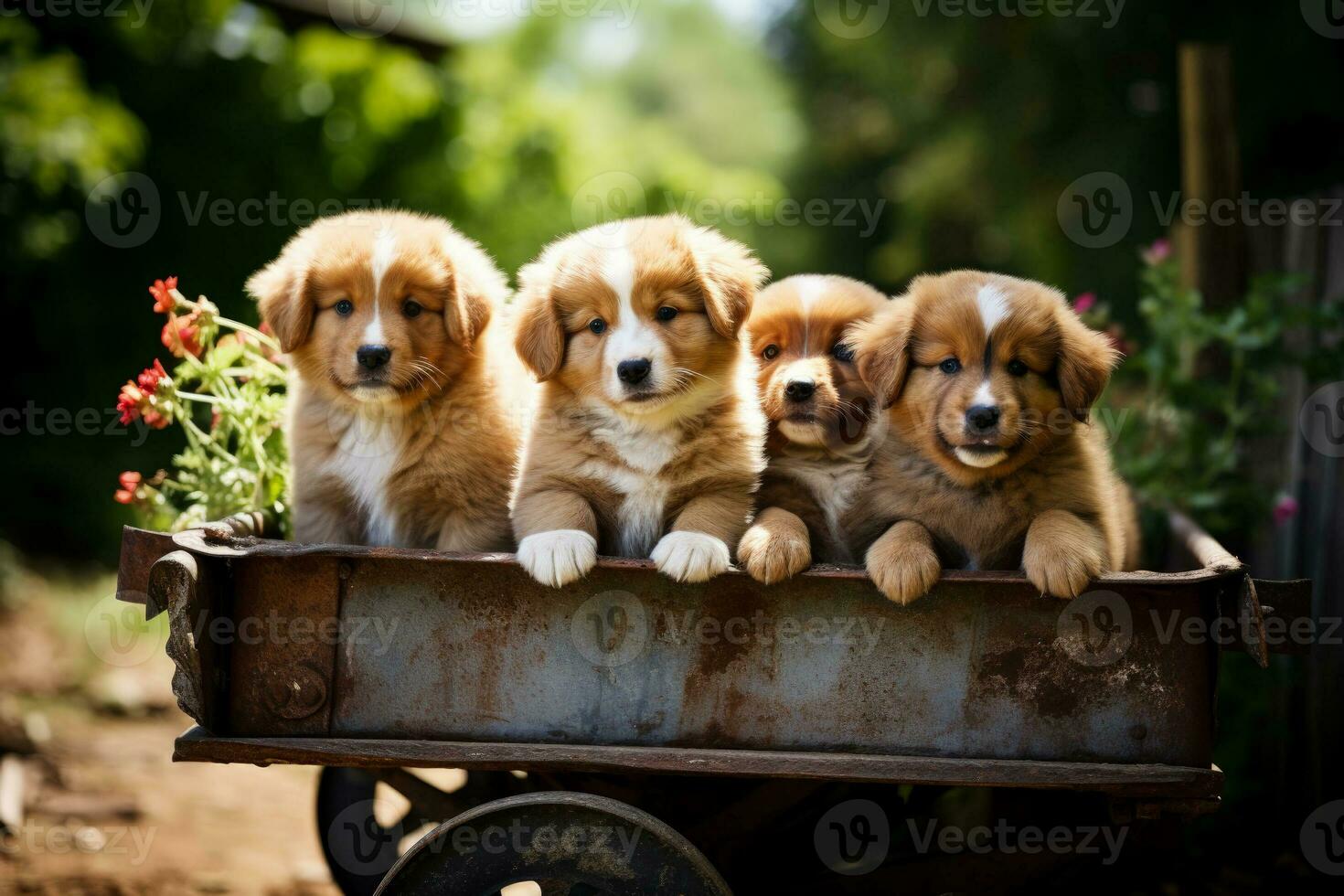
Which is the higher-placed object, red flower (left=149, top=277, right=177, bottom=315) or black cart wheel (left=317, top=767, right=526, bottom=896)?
red flower (left=149, top=277, right=177, bottom=315)

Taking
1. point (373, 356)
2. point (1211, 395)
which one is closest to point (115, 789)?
point (373, 356)

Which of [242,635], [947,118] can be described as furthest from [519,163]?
[242,635]

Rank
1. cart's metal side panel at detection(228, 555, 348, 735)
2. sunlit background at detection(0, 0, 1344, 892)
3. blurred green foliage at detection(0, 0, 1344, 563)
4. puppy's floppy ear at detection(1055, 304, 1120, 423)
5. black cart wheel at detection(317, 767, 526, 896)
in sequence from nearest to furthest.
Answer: cart's metal side panel at detection(228, 555, 348, 735)
puppy's floppy ear at detection(1055, 304, 1120, 423)
black cart wheel at detection(317, 767, 526, 896)
sunlit background at detection(0, 0, 1344, 892)
blurred green foliage at detection(0, 0, 1344, 563)

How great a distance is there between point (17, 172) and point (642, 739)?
6808 millimetres

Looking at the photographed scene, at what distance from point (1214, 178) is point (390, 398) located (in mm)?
4444

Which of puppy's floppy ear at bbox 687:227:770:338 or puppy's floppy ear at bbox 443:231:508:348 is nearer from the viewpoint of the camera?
puppy's floppy ear at bbox 687:227:770:338

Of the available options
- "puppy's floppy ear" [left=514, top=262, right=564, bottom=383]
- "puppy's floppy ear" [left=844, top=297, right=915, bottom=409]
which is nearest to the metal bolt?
"puppy's floppy ear" [left=514, top=262, right=564, bottom=383]

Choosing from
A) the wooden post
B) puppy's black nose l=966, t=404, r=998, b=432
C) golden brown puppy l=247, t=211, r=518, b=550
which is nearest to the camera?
puppy's black nose l=966, t=404, r=998, b=432

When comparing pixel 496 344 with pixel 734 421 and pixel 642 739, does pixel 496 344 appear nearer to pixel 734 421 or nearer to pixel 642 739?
pixel 734 421

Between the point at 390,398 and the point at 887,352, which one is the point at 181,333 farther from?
the point at 887,352

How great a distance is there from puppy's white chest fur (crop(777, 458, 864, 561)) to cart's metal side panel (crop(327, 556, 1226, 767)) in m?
0.71

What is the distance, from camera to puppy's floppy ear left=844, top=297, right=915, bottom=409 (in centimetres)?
342

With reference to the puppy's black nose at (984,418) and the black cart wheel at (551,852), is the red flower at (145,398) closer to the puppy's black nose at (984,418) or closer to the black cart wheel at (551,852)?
the black cart wheel at (551,852)

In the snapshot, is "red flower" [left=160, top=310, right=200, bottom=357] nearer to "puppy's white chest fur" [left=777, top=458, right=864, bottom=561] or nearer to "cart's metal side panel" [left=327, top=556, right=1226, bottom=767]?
"cart's metal side panel" [left=327, top=556, right=1226, bottom=767]
